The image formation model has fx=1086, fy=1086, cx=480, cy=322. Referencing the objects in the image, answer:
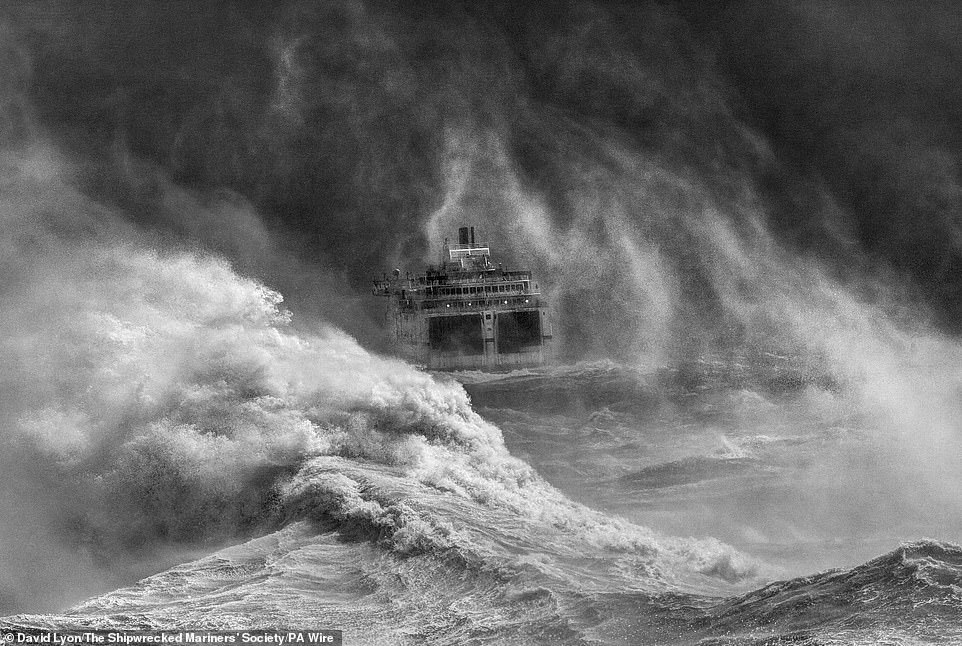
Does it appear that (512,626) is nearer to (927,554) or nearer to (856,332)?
(927,554)

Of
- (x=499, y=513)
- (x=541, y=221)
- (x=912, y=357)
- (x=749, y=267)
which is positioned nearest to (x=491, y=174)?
(x=541, y=221)
